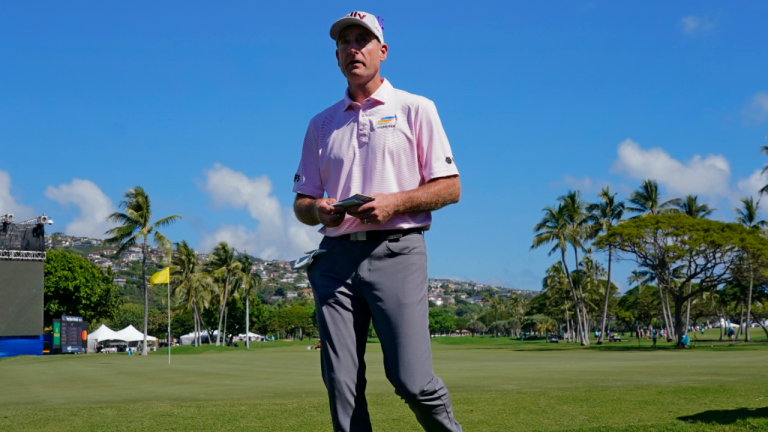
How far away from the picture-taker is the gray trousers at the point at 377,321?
321 centimetres

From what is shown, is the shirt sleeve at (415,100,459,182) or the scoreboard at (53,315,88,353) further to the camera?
the scoreboard at (53,315,88,353)

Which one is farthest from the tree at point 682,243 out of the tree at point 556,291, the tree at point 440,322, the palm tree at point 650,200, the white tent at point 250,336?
the tree at point 440,322

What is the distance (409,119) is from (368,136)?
0.71 feet

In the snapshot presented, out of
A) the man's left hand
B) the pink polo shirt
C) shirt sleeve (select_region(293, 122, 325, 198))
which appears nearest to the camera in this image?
the man's left hand

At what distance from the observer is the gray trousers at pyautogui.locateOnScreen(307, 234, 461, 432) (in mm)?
3213

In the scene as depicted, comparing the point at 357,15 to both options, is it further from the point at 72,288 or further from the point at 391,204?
the point at 72,288

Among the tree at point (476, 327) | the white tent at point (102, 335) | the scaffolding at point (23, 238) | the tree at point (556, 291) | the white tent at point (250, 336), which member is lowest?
the tree at point (476, 327)

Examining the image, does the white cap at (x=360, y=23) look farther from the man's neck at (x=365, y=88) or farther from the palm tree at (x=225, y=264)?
the palm tree at (x=225, y=264)

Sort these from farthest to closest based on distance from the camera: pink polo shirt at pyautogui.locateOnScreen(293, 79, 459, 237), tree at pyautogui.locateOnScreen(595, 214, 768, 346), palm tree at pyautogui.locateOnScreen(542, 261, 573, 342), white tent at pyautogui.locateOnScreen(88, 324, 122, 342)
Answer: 1. palm tree at pyautogui.locateOnScreen(542, 261, 573, 342)
2. white tent at pyautogui.locateOnScreen(88, 324, 122, 342)
3. tree at pyautogui.locateOnScreen(595, 214, 768, 346)
4. pink polo shirt at pyautogui.locateOnScreen(293, 79, 459, 237)

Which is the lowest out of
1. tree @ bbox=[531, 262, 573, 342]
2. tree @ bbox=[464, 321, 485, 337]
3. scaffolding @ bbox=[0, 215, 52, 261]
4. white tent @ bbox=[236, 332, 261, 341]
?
tree @ bbox=[464, 321, 485, 337]

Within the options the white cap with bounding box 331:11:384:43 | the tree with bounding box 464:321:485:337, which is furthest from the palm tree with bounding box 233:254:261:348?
the tree with bounding box 464:321:485:337

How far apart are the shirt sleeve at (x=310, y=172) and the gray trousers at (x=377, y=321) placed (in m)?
0.37

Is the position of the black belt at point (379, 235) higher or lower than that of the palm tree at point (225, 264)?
lower

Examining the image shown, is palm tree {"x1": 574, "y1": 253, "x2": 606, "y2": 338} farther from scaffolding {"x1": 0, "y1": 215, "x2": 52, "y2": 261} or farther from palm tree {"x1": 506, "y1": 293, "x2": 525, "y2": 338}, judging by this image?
scaffolding {"x1": 0, "y1": 215, "x2": 52, "y2": 261}
